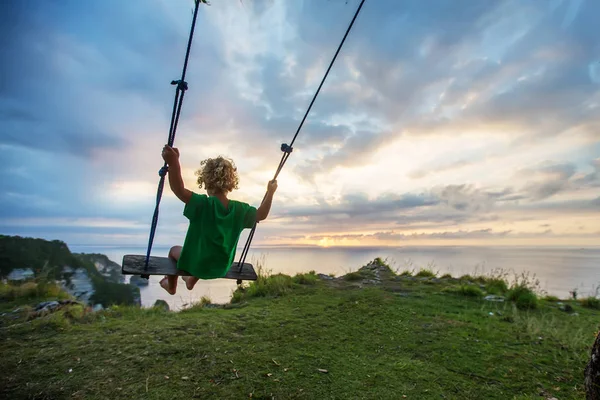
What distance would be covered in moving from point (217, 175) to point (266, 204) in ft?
2.42

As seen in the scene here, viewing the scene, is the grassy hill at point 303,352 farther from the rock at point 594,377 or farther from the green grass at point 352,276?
the green grass at point 352,276

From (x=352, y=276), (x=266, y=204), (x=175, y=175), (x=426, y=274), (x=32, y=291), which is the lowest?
(x=426, y=274)

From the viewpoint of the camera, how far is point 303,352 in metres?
4.35

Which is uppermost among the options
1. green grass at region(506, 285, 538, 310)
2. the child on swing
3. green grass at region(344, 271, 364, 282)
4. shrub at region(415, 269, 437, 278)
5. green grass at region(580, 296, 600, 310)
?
the child on swing

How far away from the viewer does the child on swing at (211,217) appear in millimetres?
3461

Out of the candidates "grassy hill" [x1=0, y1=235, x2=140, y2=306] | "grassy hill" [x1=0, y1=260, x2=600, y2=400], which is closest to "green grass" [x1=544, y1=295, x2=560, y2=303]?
"grassy hill" [x1=0, y1=260, x2=600, y2=400]

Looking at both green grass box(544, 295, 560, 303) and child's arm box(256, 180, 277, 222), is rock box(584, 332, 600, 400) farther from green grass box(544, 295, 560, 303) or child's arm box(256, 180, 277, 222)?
green grass box(544, 295, 560, 303)

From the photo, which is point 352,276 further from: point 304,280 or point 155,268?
point 155,268

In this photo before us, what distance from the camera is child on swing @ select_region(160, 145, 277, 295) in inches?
136

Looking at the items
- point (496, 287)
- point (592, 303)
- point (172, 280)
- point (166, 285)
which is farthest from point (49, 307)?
point (592, 303)

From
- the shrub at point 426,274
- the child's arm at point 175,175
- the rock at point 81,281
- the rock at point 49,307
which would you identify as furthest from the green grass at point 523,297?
the rock at point 81,281

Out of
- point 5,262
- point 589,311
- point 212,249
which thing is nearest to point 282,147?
point 212,249

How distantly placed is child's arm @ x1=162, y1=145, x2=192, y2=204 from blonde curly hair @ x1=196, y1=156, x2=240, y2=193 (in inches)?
16.5

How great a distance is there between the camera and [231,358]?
4.05m
